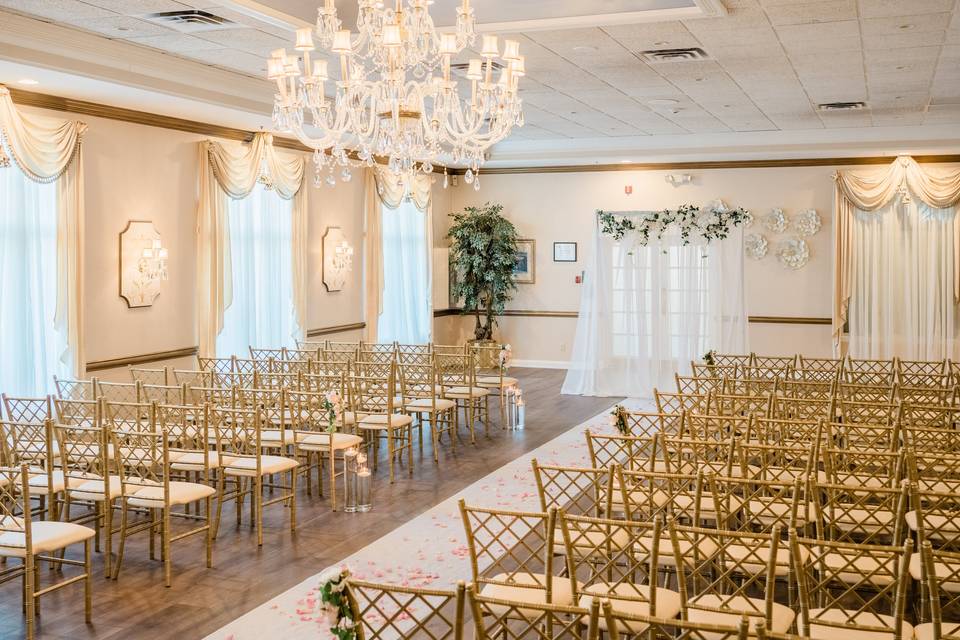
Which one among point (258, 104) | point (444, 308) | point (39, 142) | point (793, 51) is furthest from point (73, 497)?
point (444, 308)

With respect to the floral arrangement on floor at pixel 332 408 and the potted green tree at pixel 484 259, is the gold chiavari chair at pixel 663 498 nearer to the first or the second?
the floral arrangement on floor at pixel 332 408

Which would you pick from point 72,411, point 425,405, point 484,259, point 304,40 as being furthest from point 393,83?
point 484,259

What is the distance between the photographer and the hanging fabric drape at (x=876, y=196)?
45.8ft

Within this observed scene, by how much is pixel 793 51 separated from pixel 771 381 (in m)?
2.94

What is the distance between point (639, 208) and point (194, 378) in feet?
28.3

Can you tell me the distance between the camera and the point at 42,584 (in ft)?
19.8

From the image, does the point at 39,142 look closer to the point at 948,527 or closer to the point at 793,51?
the point at 793,51

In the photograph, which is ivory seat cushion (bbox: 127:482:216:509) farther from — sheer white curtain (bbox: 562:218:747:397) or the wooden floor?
sheer white curtain (bbox: 562:218:747:397)

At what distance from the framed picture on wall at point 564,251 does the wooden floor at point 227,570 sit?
775 centimetres

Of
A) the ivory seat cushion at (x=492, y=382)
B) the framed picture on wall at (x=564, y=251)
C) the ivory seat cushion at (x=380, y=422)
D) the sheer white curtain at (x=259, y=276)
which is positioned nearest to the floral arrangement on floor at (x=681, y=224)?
the framed picture on wall at (x=564, y=251)

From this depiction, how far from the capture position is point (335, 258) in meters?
13.6

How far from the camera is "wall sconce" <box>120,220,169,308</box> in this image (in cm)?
979

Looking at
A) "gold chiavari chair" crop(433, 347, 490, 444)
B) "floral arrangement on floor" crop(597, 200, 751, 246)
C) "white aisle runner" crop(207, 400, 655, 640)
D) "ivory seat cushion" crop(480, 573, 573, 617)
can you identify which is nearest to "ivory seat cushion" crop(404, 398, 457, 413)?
"gold chiavari chair" crop(433, 347, 490, 444)

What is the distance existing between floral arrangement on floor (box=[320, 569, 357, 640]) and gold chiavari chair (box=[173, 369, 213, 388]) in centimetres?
475
